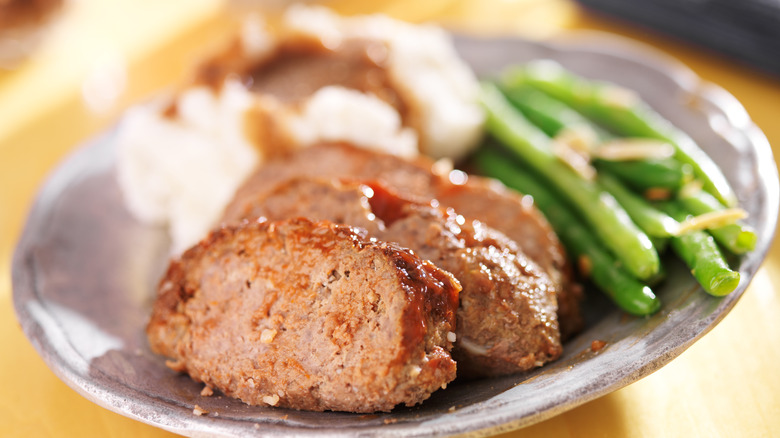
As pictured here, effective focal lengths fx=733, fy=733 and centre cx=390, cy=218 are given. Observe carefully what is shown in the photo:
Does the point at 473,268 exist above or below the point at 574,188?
above

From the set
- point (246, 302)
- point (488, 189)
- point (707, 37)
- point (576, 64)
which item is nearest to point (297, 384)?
point (246, 302)

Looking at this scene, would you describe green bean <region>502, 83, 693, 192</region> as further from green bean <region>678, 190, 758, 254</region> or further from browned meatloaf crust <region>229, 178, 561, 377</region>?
browned meatloaf crust <region>229, 178, 561, 377</region>

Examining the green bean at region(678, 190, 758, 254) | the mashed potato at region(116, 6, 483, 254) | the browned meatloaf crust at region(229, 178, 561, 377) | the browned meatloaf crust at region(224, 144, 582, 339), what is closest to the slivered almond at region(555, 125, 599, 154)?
the mashed potato at region(116, 6, 483, 254)

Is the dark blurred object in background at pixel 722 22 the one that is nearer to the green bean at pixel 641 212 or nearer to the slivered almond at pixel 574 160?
the slivered almond at pixel 574 160

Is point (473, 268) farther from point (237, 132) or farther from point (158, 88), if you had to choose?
point (158, 88)

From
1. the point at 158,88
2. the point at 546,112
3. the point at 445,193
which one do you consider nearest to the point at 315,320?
the point at 445,193
